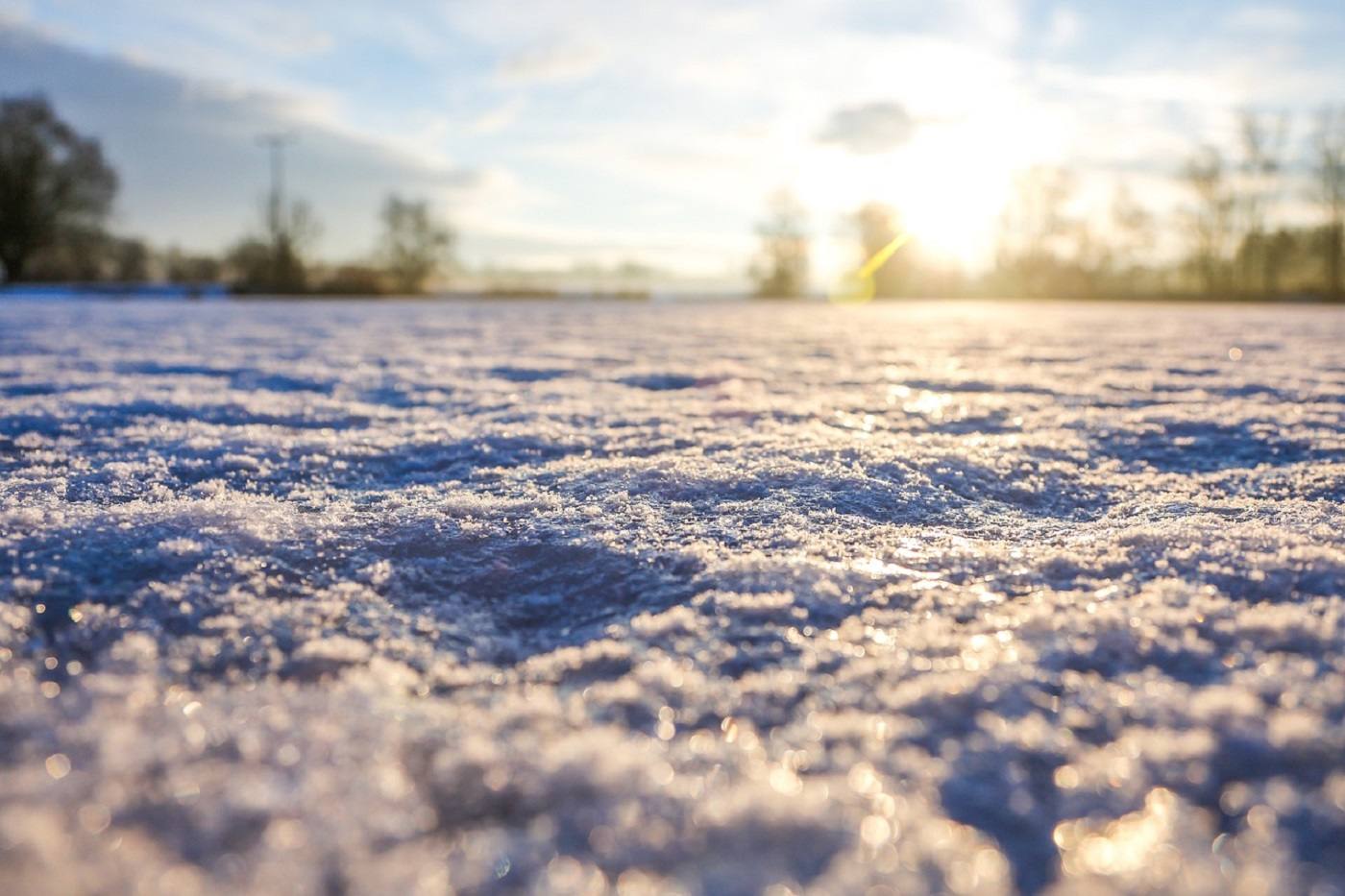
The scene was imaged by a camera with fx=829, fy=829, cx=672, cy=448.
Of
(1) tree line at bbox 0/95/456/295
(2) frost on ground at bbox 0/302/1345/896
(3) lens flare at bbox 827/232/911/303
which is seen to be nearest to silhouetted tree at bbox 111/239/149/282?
(1) tree line at bbox 0/95/456/295

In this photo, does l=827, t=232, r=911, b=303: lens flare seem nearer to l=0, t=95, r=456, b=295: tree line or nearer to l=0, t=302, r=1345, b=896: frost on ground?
l=0, t=95, r=456, b=295: tree line

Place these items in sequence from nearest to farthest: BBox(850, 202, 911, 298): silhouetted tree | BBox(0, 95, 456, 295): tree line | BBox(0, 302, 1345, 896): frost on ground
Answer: BBox(0, 302, 1345, 896): frost on ground < BBox(0, 95, 456, 295): tree line < BBox(850, 202, 911, 298): silhouetted tree

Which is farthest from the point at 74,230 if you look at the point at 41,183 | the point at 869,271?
the point at 869,271

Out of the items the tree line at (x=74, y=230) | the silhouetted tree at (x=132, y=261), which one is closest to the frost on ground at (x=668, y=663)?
the tree line at (x=74, y=230)

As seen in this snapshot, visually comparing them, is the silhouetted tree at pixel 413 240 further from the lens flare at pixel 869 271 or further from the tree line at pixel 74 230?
the lens flare at pixel 869 271

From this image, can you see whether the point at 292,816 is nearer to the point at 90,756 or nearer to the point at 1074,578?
the point at 90,756

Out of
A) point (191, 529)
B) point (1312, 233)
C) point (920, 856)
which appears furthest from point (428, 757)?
point (1312, 233)
